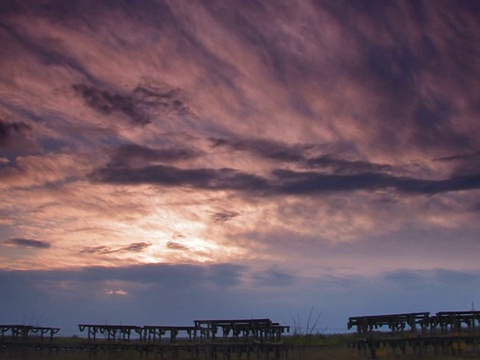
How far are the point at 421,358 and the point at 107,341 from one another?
26.4m

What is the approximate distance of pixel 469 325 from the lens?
39812 millimetres

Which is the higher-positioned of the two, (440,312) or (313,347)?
(440,312)

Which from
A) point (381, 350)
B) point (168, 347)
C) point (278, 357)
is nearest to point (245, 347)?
point (278, 357)

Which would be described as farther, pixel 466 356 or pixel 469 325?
pixel 469 325

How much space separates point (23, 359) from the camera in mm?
41281

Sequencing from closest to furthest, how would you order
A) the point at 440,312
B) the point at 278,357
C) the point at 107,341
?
the point at 278,357 → the point at 440,312 → the point at 107,341

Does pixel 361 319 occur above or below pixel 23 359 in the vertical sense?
above

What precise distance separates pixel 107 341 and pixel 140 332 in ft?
11.6

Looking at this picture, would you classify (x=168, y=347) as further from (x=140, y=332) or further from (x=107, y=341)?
(x=107, y=341)

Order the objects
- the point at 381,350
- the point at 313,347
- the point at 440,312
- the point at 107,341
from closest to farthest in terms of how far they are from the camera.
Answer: the point at 440,312
the point at 381,350
the point at 107,341
the point at 313,347

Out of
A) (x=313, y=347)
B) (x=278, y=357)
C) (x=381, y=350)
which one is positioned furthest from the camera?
(x=313, y=347)

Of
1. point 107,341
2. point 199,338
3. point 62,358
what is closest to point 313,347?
point 199,338

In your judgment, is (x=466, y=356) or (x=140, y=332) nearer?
(x=466, y=356)

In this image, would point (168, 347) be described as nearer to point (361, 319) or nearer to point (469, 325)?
point (361, 319)
